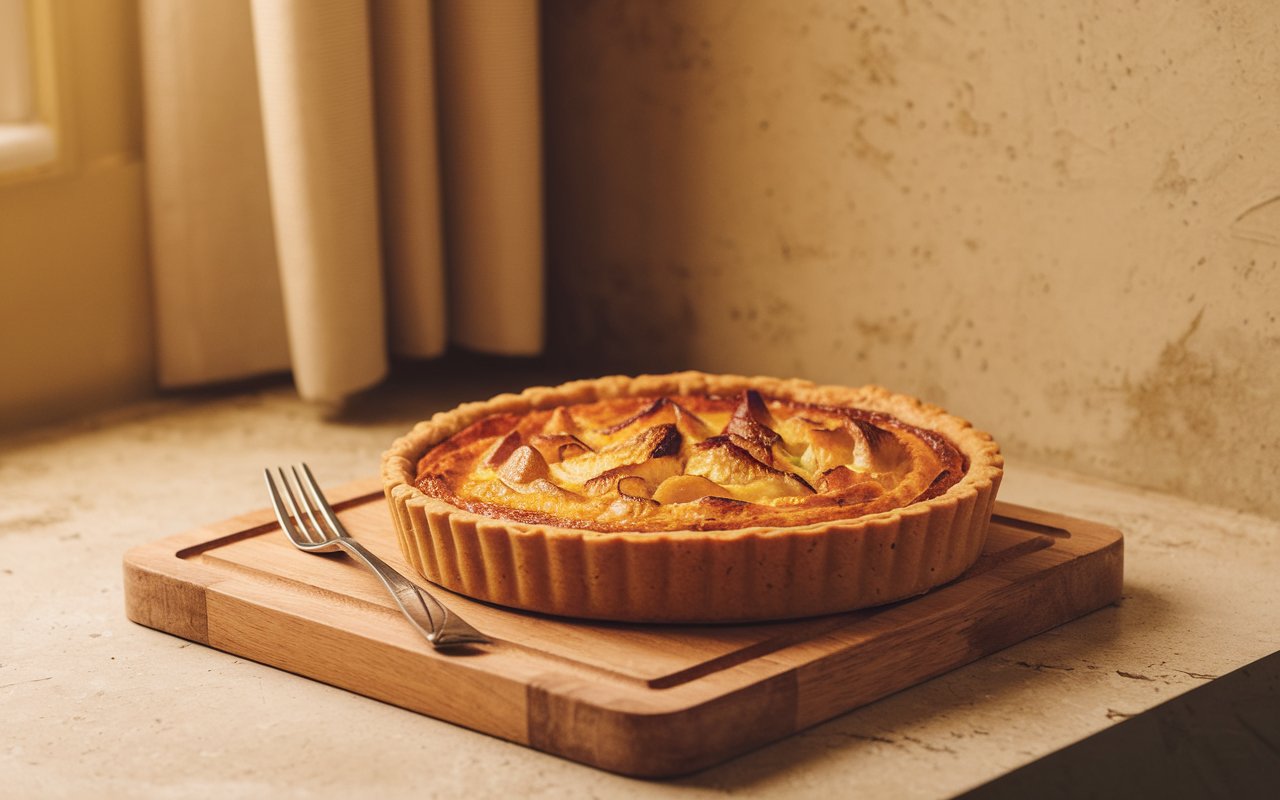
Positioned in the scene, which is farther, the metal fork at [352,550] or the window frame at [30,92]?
the window frame at [30,92]

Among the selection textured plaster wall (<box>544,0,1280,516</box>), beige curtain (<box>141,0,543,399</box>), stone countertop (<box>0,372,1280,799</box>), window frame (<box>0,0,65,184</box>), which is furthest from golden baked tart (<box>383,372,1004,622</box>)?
window frame (<box>0,0,65,184</box>)

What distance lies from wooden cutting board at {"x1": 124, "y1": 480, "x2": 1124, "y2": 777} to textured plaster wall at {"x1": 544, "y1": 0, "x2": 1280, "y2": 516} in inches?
18.9

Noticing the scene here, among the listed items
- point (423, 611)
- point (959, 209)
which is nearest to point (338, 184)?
point (959, 209)

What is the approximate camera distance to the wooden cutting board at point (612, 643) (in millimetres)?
1272

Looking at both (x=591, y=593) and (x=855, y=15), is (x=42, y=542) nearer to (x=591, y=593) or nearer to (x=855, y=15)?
(x=591, y=593)

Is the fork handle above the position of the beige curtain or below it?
below

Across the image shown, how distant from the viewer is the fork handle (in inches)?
53.9

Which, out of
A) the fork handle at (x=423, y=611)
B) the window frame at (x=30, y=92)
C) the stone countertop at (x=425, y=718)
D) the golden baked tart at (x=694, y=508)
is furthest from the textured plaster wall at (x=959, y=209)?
the fork handle at (x=423, y=611)

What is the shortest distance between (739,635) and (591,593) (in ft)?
0.48

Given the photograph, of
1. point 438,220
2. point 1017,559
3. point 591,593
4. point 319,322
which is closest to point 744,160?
point 438,220

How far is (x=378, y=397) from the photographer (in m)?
2.74

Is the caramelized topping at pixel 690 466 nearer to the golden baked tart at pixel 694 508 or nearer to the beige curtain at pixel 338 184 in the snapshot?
the golden baked tart at pixel 694 508

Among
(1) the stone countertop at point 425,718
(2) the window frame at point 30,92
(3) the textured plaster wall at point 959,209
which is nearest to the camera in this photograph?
(1) the stone countertop at point 425,718

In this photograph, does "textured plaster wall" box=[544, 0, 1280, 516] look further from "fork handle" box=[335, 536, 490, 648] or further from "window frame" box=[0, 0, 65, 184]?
"fork handle" box=[335, 536, 490, 648]
